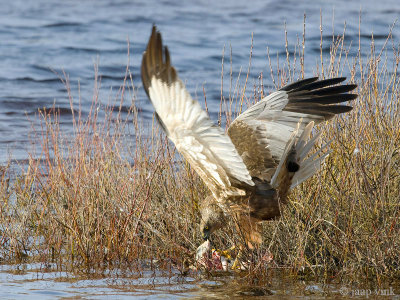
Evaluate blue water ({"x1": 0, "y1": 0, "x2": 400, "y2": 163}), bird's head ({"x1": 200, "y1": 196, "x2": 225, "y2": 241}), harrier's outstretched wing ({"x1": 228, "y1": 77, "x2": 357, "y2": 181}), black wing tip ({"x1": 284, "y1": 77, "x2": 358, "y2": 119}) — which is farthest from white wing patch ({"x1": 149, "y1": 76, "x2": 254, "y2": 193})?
blue water ({"x1": 0, "y1": 0, "x2": 400, "y2": 163})

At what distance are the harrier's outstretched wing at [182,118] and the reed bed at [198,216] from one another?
0.70 metres

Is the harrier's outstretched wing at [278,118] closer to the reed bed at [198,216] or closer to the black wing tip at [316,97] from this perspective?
the black wing tip at [316,97]

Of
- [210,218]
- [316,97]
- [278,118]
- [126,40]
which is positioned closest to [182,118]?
[210,218]

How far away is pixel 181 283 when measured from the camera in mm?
4793

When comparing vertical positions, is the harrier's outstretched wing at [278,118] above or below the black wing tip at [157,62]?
below

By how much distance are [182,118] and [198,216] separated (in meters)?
1.44

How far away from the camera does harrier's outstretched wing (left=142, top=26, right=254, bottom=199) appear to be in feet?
13.5

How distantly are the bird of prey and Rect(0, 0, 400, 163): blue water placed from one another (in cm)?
461

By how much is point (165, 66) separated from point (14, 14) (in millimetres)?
19429

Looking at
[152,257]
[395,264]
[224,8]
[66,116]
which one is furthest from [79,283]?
[224,8]

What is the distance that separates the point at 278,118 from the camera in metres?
5.55

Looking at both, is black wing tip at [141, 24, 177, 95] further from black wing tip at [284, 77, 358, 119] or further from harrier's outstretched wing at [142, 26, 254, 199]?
black wing tip at [284, 77, 358, 119]

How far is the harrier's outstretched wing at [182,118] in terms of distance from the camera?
162 inches

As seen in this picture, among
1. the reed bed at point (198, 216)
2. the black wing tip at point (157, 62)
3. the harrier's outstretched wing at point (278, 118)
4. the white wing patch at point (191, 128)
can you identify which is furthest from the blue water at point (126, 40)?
the black wing tip at point (157, 62)
